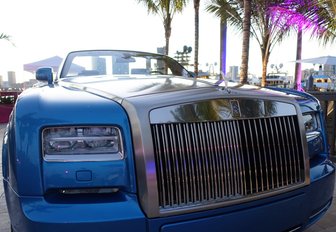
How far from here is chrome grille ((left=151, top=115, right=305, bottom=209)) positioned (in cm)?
164

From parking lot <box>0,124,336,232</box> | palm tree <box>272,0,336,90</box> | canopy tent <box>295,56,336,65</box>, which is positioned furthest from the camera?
canopy tent <box>295,56,336,65</box>

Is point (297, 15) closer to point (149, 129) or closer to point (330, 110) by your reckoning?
point (330, 110)

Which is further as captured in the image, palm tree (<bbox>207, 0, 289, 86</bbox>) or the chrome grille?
palm tree (<bbox>207, 0, 289, 86</bbox>)

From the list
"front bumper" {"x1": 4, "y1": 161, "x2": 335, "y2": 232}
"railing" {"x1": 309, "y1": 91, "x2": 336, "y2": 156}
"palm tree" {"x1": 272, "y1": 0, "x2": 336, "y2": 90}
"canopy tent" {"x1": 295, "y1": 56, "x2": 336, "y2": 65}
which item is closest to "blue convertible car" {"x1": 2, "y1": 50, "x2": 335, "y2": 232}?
"front bumper" {"x1": 4, "y1": 161, "x2": 335, "y2": 232}

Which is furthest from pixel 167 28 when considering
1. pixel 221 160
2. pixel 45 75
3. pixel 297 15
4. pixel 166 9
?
pixel 221 160

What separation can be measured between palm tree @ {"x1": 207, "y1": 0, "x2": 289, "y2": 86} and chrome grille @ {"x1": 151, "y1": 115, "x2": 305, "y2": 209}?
451 inches

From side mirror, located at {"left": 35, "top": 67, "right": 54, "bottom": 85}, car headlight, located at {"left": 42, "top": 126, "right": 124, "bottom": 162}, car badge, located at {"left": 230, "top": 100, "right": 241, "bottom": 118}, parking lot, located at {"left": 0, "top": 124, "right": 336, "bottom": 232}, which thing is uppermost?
side mirror, located at {"left": 35, "top": 67, "right": 54, "bottom": 85}

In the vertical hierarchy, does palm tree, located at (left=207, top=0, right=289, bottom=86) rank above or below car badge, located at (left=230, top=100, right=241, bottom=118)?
above

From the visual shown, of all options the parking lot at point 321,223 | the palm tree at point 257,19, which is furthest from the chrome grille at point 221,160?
the palm tree at point 257,19

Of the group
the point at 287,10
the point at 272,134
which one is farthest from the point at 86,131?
the point at 287,10

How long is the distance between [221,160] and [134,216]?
1.73ft

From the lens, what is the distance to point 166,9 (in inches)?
603

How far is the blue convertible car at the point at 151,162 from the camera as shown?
61.4 inches

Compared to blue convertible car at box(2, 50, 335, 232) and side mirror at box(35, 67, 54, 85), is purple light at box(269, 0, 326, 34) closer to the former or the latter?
side mirror at box(35, 67, 54, 85)
